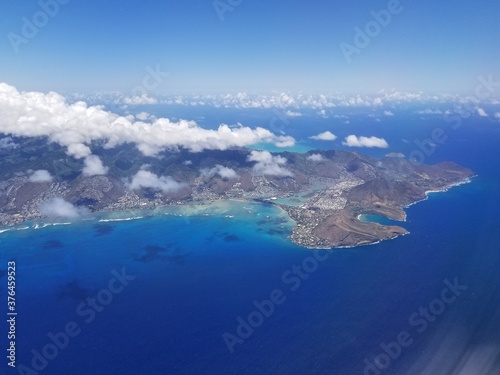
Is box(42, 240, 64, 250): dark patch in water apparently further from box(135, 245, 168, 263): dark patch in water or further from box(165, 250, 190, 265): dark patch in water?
box(165, 250, 190, 265): dark patch in water

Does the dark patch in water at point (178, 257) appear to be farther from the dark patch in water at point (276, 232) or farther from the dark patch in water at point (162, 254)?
the dark patch in water at point (276, 232)

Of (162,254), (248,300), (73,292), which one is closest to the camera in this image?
(248,300)

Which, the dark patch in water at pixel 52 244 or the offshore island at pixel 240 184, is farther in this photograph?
the offshore island at pixel 240 184

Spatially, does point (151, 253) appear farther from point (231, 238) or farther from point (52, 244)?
point (52, 244)

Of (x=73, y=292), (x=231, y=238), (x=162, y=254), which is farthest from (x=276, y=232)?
(x=73, y=292)

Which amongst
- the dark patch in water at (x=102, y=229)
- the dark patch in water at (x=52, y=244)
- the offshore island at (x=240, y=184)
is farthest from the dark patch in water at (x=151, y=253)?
the offshore island at (x=240, y=184)

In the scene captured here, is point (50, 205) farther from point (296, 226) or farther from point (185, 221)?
point (296, 226)

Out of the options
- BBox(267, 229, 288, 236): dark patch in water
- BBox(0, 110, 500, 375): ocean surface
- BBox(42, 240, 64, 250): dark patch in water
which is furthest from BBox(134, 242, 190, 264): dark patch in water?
BBox(267, 229, 288, 236): dark patch in water
